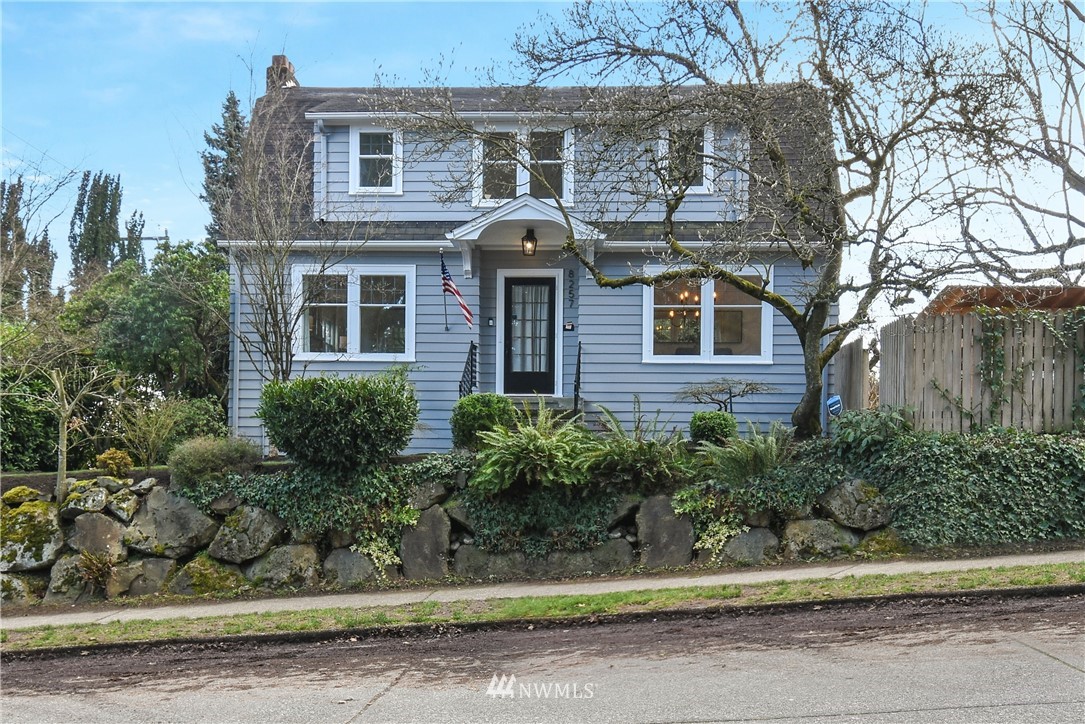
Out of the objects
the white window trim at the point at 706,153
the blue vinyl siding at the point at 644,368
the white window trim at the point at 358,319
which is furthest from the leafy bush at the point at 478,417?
the white window trim at the point at 706,153

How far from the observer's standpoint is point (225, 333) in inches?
719

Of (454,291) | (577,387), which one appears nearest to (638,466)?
(577,387)

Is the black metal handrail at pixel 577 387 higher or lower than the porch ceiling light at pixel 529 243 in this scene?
lower

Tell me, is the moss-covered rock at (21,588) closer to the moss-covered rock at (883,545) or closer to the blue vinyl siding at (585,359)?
the blue vinyl siding at (585,359)

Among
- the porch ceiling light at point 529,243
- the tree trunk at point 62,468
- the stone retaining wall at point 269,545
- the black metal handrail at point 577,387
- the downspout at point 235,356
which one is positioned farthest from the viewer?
the downspout at point 235,356

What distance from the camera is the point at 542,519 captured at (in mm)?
10461

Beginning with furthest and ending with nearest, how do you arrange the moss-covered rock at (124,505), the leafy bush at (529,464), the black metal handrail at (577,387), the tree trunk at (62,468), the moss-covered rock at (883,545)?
the black metal handrail at (577,387) → the tree trunk at (62,468) → the moss-covered rock at (124,505) → the leafy bush at (529,464) → the moss-covered rock at (883,545)

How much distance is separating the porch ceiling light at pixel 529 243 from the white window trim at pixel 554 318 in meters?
1.10

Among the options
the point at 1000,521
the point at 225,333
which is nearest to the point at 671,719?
the point at 1000,521

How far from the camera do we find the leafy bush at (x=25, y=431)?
13367 millimetres

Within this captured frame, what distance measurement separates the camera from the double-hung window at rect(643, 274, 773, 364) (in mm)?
15273

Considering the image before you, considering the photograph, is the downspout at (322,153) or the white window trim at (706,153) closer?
the white window trim at (706,153)

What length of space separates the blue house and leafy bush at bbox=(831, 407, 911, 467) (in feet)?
14.3

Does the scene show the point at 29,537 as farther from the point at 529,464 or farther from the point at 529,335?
the point at 529,335
